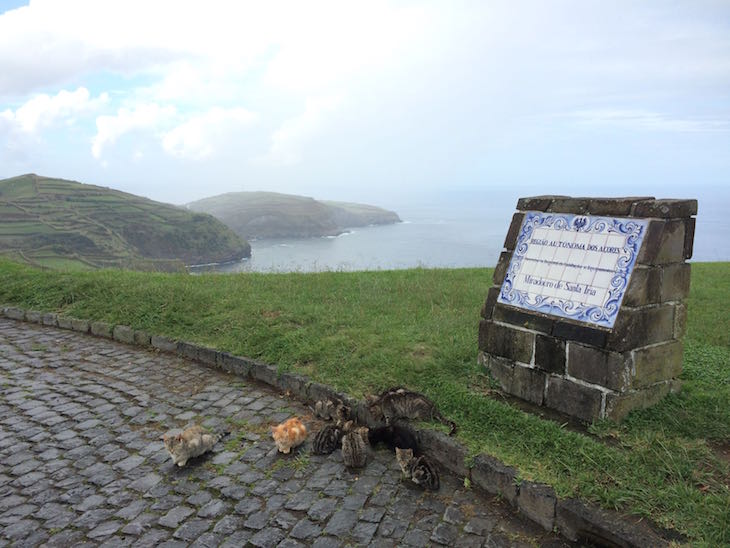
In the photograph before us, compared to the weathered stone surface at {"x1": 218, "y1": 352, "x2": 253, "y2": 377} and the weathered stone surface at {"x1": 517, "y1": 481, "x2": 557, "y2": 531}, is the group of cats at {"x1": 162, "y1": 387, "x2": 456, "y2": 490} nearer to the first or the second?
the weathered stone surface at {"x1": 517, "y1": 481, "x2": 557, "y2": 531}

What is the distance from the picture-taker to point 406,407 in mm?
5023

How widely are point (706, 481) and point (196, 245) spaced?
199 ft

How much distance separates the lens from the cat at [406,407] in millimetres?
4988

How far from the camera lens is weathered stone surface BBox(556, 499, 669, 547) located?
10.9ft

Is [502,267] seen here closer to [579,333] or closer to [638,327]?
[579,333]

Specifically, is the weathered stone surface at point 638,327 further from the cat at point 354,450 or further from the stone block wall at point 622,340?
the cat at point 354,450

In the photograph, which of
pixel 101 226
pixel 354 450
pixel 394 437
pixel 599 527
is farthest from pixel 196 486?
pixel 101 226

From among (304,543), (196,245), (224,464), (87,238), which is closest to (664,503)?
(304,543)

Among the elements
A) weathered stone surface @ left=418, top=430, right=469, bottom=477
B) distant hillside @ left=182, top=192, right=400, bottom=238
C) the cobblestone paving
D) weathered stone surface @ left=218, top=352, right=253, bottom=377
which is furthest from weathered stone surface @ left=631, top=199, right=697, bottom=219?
distant hillside @ left=182, top=192, right=400, bottom=238

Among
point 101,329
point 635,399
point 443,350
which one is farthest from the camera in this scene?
point 101,329

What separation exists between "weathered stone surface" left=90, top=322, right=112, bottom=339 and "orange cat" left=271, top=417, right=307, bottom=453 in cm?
487

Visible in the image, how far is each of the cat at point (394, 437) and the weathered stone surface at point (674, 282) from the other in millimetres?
2597

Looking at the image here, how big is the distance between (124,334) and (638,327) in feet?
23.7

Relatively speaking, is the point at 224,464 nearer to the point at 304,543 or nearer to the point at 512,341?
the point at 304,543
